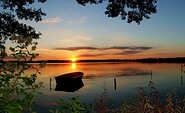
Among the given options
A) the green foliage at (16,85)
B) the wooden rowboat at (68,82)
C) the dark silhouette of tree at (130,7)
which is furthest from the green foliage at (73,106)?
the wooden rowboat at (68,82)

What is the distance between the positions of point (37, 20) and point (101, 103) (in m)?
9.50

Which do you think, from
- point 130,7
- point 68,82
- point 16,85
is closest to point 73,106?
point 16,85

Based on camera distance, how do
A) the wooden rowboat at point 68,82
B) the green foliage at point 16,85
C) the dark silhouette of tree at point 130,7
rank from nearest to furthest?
the green foliage at point 16,85, the dark silhouette of tree at point 130,7, the wooden rowboat at point 68,82

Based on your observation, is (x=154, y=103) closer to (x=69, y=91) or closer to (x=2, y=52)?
(x=2, y=52)

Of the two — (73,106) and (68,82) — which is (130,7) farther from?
(68,82)

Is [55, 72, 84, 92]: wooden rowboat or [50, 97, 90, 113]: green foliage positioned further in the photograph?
[55, 72, 84, 92]: wooden rowboat

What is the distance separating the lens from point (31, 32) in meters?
18.0

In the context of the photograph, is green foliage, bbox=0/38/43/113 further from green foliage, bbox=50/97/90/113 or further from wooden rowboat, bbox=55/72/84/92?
wooden rowboat, bbox=55/72/84/92

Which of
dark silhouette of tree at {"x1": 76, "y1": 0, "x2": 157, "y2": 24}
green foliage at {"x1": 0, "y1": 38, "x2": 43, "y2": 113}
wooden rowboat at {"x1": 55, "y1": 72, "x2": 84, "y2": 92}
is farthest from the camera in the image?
wooden rowboat at {"x1": 55, "y1": 72, "x2": 84, "y2": 92}

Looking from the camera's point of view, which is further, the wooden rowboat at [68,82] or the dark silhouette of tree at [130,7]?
the wooden rowboat at [68,82]

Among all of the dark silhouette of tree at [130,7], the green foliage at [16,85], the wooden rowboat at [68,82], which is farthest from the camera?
the wooden rowboat at [68,82]

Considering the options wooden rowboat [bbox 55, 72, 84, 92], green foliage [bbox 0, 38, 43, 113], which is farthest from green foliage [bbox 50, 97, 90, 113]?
wooden rowboat [bbox 55, 72, 84, 92]

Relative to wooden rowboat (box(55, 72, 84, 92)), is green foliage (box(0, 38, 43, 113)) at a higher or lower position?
higher

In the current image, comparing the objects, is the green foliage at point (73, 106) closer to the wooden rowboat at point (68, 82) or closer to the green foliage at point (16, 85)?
the green foliage at point (16, 85)
